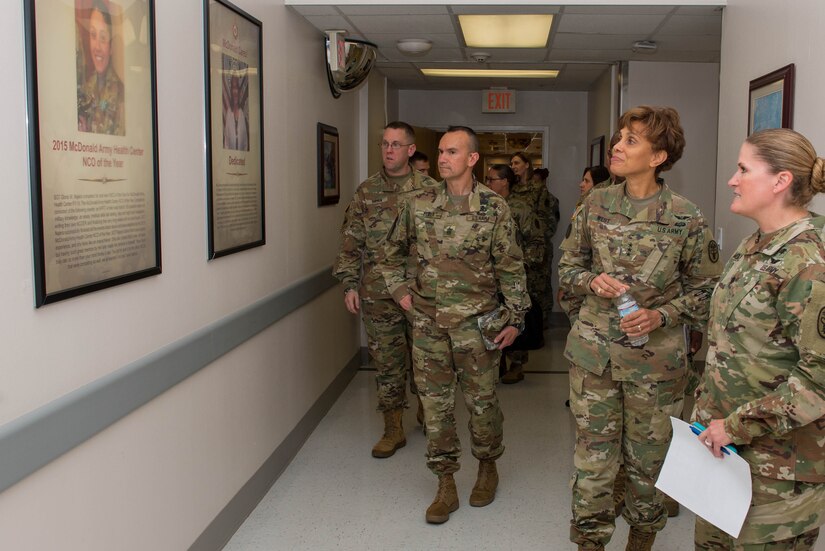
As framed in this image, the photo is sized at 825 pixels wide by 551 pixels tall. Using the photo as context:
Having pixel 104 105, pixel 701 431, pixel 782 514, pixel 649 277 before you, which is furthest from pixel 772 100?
pixel 104 105

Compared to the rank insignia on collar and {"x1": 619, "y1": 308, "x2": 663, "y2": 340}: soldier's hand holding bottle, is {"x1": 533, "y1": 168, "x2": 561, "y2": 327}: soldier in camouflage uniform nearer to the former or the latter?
the rank insignia on collar

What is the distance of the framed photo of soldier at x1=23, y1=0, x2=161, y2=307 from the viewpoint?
184cm

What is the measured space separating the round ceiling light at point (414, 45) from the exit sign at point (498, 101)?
2.72 meters

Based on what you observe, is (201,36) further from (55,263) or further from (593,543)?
(593,543)

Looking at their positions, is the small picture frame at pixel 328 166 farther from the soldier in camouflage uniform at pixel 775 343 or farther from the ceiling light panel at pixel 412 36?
the soldier in camouflage uniform at pixel 775 343

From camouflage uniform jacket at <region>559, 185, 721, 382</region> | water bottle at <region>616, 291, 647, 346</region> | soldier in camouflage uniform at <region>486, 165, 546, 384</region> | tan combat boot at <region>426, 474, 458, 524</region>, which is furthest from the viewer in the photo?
soldier in camouflage uniform at <region>486, 165, 546, 384</region>

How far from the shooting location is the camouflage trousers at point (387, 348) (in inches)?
172

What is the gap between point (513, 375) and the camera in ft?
19.3

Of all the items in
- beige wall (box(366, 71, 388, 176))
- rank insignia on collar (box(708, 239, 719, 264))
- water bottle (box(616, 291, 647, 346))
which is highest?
beige wall (box(366, 71, 388, 176))

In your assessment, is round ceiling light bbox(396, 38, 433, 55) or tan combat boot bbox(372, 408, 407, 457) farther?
round ceiling light bbox(396, 38, 433, 55)

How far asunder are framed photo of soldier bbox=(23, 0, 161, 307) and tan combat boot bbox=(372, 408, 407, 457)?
214 centimetres

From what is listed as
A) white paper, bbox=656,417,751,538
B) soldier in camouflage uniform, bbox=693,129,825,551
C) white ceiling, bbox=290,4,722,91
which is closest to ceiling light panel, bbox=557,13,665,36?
white ceiling, bbox=290,4,722,91

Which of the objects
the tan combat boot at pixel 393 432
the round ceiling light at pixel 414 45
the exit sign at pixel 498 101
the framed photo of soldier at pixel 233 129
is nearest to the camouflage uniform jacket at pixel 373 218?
the tan combat boot at pixel 393 432

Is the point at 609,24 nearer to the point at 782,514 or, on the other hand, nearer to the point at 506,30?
the point at 506,30
